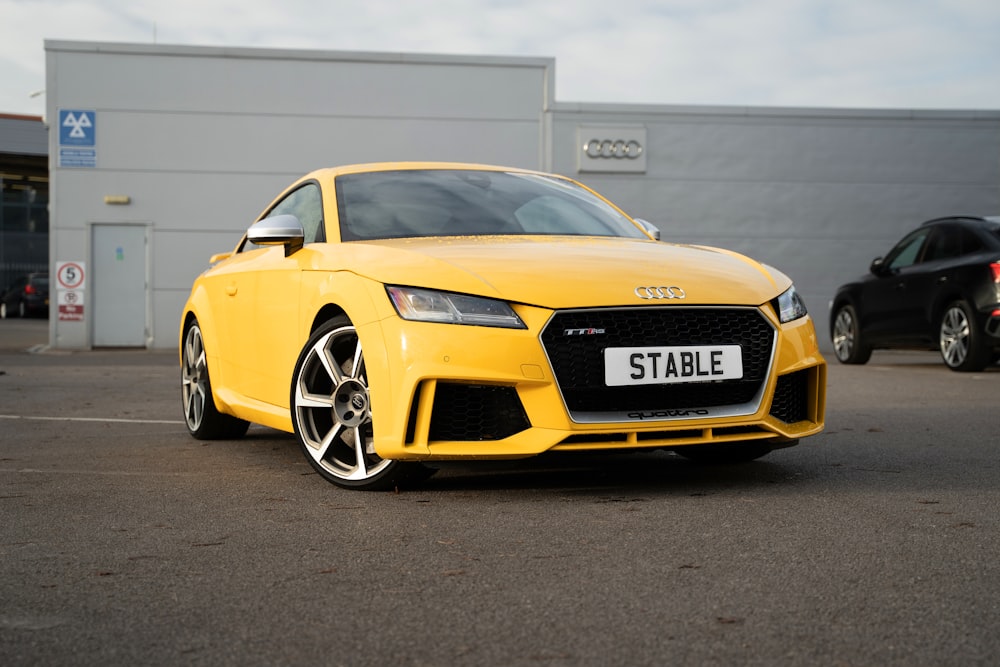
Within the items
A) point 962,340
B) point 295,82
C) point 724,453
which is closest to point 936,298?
point 962,340

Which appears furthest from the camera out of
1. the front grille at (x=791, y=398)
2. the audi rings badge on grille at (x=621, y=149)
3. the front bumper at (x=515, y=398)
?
the audi rings badge on grille at (x=621, y=149)

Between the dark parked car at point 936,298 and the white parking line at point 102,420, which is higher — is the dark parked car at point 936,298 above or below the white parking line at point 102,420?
above

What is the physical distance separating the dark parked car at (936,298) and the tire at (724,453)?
26.3ft

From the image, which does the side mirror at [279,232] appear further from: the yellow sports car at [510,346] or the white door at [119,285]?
the white door at [119,285]

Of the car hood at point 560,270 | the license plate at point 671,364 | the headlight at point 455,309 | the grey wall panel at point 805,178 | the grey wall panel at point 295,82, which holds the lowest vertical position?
the license plate at point 671,364

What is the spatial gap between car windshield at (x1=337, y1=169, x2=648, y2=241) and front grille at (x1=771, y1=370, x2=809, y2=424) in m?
1.32

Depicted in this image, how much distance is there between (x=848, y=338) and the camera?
16.1m

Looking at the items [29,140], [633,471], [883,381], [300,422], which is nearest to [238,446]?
[300,422]

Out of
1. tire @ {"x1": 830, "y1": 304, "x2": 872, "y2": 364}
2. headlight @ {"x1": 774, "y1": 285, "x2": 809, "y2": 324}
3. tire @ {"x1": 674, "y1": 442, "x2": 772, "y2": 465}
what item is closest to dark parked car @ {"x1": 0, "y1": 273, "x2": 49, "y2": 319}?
tire @ {"x1": 830, "y1": 304, "x2": 872, "y2": 364}

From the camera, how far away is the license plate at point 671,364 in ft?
15.5

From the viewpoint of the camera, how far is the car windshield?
19.0 feet

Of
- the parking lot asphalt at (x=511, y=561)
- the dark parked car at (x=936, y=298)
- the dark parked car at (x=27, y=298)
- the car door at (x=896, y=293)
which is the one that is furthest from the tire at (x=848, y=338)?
the dark parked car at (x=27, y=298)

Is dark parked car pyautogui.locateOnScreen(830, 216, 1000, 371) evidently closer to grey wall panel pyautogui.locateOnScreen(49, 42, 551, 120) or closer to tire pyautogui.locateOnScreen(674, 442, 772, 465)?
tire pyautogui.locateOnScreen(674, 442, 772, 465)

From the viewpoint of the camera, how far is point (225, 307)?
6.73 m
